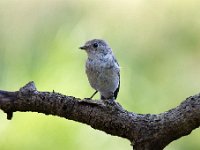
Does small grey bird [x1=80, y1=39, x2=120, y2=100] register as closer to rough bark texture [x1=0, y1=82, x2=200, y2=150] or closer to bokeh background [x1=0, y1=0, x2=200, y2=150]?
bokeh background [x1=0, y1=0, x2=200, y2=150]

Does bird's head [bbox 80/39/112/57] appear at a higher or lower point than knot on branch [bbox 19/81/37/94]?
higher

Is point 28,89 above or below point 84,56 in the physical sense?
below

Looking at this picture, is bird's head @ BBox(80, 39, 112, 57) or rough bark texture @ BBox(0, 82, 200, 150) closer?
rough bark texture @ BBox(0, 82, 200, 150)

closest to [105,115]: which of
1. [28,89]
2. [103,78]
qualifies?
[28,89]

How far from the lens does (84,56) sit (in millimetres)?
2221

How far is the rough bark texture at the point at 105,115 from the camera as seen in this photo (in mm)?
1532

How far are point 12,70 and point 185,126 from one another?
0.78m

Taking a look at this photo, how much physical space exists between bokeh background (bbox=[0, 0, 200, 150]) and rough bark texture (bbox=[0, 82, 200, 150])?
35 centimetres

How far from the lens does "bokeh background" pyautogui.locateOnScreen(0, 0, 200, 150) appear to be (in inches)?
76.8

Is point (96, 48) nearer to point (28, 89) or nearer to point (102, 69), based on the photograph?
point (102, 69)

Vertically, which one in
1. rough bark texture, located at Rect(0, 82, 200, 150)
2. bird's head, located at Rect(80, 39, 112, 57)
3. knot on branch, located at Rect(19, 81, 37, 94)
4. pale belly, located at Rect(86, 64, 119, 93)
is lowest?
rough bark texture, located at Rect(0, 82, 200, 150)

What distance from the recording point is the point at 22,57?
226 cm

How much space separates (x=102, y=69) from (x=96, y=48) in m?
0.07

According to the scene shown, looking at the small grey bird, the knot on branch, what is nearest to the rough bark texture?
the knot on branch
